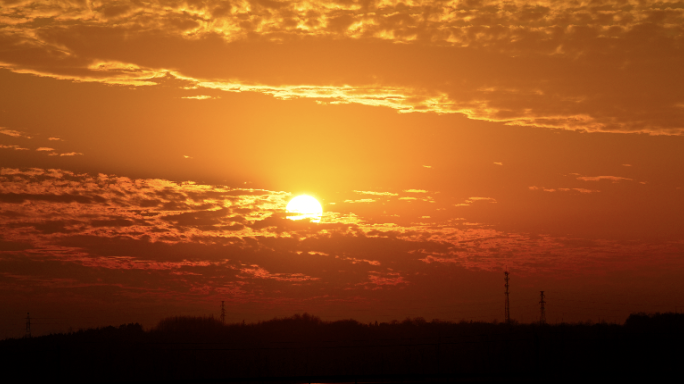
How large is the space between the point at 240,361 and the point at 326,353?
9.42 meters

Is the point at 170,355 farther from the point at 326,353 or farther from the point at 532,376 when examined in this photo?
the point at 532,376

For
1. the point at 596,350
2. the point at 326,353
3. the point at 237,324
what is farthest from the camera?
the point at 237,324

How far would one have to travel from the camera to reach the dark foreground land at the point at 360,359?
37.5 m

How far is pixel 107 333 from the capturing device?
6356cm

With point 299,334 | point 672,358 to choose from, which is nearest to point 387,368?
point 672,358

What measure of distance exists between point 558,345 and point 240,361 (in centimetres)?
2391

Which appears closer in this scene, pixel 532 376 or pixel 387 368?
pixel 532 376

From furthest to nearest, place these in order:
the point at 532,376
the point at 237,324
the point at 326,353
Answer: the point at 237,324 → the point at 326,353 → the point at 532,376

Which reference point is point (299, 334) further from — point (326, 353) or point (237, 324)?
point (326, 353)

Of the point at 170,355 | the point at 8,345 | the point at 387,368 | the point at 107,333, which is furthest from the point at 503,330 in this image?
the point at 8,345

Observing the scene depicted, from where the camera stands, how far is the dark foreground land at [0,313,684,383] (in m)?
37.5

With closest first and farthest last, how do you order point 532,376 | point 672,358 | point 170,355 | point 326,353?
Result: 1. point 532,376
2. point 672,358
3. point 170,355
4. point 326,353

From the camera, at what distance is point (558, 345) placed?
4684 cm

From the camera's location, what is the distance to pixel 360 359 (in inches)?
2032
